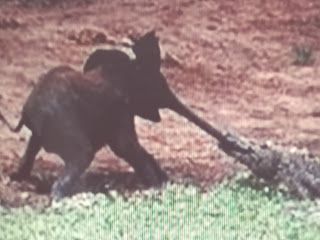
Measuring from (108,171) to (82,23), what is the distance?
381 millimetres

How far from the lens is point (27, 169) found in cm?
193

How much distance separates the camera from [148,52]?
1964mm

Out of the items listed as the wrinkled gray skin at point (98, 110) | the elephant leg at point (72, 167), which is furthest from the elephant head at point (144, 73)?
the elephant leg at point (72, 167)

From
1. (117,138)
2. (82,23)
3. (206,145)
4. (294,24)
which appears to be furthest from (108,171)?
(294,24)

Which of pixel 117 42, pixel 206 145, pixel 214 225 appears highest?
pixel 117 42

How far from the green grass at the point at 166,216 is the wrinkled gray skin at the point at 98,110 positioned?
55 mm

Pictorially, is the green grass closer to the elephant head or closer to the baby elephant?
the baby elephant

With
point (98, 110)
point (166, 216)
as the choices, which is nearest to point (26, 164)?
point (98, 110)

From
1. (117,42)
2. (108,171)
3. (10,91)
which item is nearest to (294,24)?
(117,42)

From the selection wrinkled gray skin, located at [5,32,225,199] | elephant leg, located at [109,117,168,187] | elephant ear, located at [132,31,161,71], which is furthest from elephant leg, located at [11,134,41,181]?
elephant ear, located at [132,31,161,71]

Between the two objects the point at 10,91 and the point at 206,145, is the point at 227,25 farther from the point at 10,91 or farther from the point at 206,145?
the point at 10,91

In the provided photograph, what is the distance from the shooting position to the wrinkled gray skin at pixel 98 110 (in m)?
1.93

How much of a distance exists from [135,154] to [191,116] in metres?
0.17

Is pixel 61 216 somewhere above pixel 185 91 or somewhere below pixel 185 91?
below
